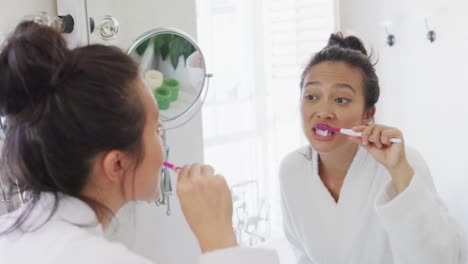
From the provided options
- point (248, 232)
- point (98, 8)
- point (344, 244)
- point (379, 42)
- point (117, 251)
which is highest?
point (98, 8)

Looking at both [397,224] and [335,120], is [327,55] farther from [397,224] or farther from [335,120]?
[397,224]

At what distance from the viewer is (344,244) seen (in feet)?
3.98

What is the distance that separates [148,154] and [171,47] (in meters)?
0.56

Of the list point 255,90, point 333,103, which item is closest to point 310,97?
point 333,103

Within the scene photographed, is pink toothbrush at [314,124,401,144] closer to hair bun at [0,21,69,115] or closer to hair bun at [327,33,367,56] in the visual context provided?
hair bun at [327,33,367,56]

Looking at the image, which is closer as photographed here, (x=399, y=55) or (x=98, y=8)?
(x=98, y=8)

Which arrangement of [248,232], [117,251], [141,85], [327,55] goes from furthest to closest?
[248,232]
[327,55]
[141,85]
[117,251]

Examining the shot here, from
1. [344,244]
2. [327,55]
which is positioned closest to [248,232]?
[344,244]

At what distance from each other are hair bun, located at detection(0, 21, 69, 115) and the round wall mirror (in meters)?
0.50

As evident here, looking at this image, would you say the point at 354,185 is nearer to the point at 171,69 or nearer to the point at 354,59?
the point at 354,59

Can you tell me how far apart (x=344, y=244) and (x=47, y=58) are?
804 mm

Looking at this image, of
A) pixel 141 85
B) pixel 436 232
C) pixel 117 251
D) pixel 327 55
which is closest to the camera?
pixel 117 251

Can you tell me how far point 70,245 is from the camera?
0.63m

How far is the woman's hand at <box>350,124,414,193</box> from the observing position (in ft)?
3.42
